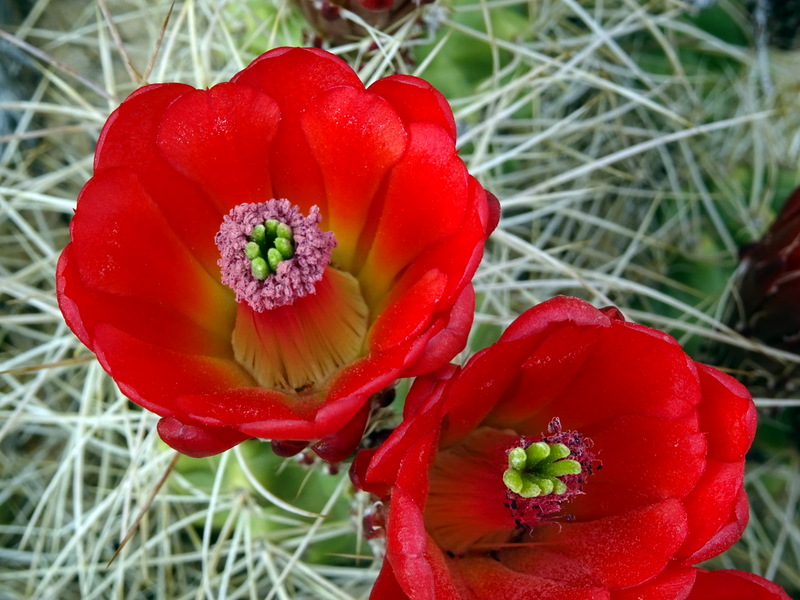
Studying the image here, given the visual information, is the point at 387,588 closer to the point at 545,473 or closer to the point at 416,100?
the point at 545,473

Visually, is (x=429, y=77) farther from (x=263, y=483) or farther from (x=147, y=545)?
(x=147, y=545)

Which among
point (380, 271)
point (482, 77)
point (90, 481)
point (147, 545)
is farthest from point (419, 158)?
point (90, 481)

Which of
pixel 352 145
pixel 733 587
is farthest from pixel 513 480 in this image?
pixel 352 145

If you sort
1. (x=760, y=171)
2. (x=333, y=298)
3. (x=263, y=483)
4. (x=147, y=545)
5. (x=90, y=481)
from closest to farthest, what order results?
(x=333, y=298) < (x=263, y=483) < (x=147, y=545) < (x=90, y=481) < (x=760, y=171)

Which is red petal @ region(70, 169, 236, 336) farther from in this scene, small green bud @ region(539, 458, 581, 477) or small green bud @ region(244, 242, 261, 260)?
small green bud @ region(539, 458, 581, 477)

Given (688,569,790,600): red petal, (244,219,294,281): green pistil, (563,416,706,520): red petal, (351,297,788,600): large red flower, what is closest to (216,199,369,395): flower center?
(244,219,294,281): green pistil

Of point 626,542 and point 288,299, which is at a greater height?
point 288,299

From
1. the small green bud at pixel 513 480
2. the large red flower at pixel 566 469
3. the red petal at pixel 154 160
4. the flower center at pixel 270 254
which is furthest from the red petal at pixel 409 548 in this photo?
the red petal at pixel 154 160
